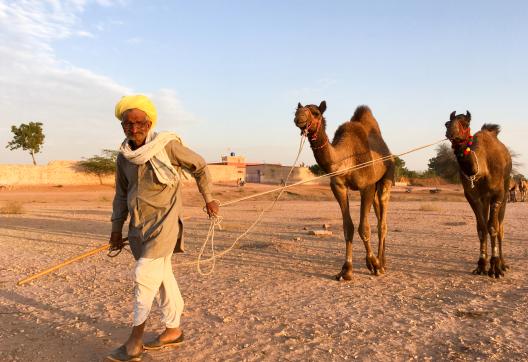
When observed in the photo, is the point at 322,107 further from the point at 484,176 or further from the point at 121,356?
the point at 121,356

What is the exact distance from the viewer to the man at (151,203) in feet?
11.6

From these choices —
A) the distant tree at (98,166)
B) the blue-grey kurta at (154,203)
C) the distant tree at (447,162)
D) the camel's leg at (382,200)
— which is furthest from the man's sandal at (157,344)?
the distant tree at (98,166)

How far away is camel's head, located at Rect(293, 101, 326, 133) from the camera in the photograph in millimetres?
6031

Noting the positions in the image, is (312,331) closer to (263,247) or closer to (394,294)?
(394,294)

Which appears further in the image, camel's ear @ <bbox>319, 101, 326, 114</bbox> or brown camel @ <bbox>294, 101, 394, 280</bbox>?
camel's ear @ <bbox>319, 101, 326, 114</bbox>

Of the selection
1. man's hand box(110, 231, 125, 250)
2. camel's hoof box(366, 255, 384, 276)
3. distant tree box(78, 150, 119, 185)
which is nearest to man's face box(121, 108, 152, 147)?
man's hand box(110, 231, 125, 250)

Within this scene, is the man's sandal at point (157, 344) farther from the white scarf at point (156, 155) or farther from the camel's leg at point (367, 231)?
the camel's leg at point (367, 231)

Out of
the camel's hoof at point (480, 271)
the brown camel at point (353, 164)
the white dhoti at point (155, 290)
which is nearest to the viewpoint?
the white dhoti at point (155, 290)

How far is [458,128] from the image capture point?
6.45 m

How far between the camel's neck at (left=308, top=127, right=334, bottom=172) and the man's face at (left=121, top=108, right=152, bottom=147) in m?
3.08

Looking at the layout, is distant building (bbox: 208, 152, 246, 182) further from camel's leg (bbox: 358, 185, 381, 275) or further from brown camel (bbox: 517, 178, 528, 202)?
camel's leg (bbox: 358, 185, 381, 275)

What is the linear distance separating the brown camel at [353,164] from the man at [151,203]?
265 cm

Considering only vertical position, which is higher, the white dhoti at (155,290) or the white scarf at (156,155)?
the white scarf at (156,155)

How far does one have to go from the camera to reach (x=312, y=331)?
4.11 metres
